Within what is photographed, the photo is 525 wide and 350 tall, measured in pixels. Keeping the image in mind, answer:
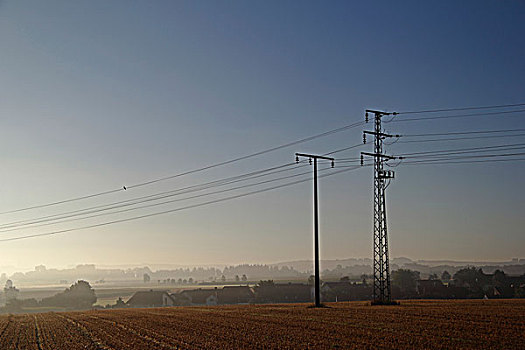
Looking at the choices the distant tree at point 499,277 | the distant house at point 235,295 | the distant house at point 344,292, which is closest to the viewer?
the distant house at point 344,292

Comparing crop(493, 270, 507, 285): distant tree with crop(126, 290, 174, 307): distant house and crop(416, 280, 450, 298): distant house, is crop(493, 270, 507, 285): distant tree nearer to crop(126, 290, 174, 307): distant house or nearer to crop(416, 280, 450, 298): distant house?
crop(416, 280, 450, 298): distant house

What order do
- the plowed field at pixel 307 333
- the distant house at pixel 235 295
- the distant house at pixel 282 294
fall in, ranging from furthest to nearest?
1. the distant house at pixel 235 295
2. the distant house at pixel 282 294
3. the plowed field at pixel 307 333

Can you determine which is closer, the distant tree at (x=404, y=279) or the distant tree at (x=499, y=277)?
the distant tree at (x=499, y=277)

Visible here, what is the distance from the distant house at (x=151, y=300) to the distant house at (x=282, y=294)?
61.4 ft

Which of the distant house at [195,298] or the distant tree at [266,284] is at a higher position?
the distant tree at [266,284]

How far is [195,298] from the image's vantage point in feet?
369

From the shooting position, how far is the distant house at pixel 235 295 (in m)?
111

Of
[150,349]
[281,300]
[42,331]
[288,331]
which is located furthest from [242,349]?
[281,300]

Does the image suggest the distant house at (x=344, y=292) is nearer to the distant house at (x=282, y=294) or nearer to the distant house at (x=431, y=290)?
the distant house at (x=282, y=294)

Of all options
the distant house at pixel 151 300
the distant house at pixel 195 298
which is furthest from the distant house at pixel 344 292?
the distant house at pixel 151 300

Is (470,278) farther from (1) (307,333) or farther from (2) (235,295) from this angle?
(1) (307,333)

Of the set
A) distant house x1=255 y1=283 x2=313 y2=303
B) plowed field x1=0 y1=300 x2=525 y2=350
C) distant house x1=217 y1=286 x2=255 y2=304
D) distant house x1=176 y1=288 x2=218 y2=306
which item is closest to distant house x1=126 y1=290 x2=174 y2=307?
distant house x1=176 y1=288 x2=218 y2=306

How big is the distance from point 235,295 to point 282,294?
1027cm

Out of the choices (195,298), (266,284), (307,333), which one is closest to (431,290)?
(266,284)
